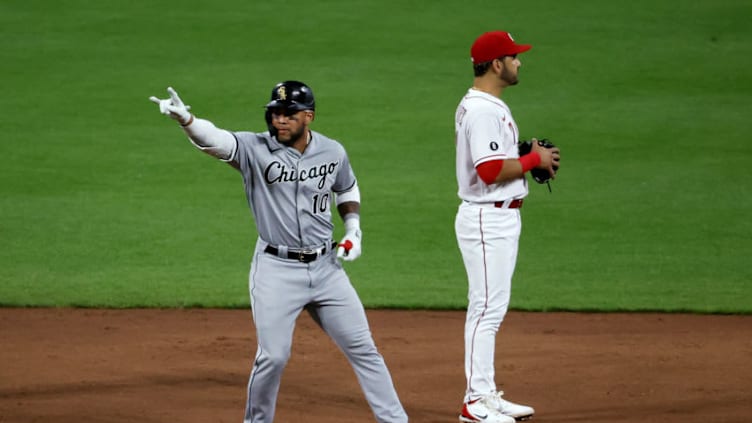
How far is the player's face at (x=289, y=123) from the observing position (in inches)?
221

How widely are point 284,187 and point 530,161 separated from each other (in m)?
1.37

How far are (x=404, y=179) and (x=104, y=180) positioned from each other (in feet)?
11.1

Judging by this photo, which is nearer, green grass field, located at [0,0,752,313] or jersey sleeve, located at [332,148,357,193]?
jersey sleeve, located at [332,148,357,193]

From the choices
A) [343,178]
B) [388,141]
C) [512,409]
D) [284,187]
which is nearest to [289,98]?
[284,187]

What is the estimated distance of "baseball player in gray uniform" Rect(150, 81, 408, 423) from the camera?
5582 millimetres

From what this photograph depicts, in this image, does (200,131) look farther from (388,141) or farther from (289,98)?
(388,141)

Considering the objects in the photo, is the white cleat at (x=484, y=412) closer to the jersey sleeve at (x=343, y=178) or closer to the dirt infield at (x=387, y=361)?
the dirt infield at (x=387, y=361)

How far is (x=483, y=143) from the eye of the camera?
6051 millimetres

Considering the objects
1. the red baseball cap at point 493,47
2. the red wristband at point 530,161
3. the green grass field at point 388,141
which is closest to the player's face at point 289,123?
the red baseball cap at point 493,47

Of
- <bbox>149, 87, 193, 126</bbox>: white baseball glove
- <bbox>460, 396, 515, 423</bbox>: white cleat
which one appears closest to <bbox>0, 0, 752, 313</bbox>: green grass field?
<bbox>460, 396, 515, 423</bbox>: white cleat

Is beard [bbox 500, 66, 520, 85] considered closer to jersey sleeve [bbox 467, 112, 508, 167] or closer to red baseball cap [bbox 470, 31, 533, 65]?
red baseball cap [bbox 470, 31, 533, 65]

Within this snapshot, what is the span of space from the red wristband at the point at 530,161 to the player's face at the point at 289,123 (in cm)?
120

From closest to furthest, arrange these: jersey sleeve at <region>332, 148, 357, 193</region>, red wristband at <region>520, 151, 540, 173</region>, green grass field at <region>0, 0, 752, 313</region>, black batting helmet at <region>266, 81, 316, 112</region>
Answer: black batting helmet at <region>266, 81, 316, 112</region> → jersey sleeve at <region>332, 148, 357, 193</region> → red wristband at <region>520, 151, 540, 173</region> → green grass field at <region>0, 0, 752, 313</region>

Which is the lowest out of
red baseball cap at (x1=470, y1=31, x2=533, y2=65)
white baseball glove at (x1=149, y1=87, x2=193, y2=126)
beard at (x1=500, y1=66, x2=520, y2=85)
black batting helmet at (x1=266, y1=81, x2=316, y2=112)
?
white baseball glove at (x1=149, y1=87, x2=193, y2=126)
